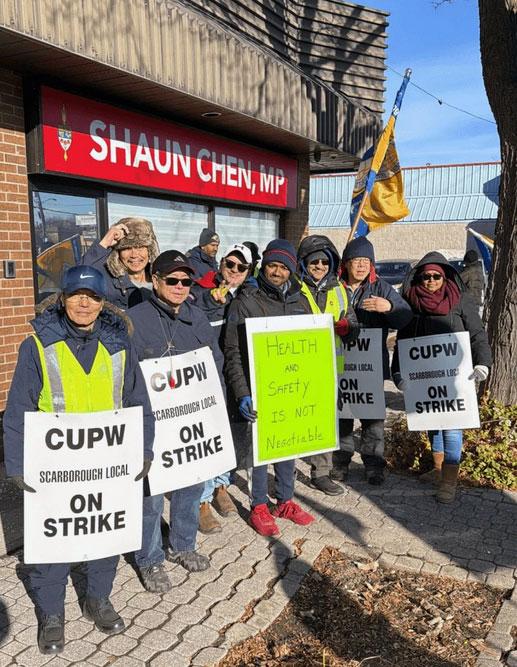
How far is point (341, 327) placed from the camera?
14.2 ft

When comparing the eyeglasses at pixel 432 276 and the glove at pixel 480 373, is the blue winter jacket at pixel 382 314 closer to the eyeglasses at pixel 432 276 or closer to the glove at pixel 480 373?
the eyeglasses at pixel 432 276

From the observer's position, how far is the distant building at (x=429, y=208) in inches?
1220

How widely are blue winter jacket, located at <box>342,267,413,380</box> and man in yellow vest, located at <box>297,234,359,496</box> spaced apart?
0.11 meters

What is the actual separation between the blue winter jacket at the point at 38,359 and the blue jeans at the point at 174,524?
0.70 meters

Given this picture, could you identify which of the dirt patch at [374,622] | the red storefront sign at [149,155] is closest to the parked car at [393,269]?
the red storefront sign at [149,155]

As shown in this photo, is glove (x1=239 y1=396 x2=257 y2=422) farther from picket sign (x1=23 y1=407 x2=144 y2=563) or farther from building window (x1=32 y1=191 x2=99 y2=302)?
building window (x1=32 y1=191 x2=99 y2=302)

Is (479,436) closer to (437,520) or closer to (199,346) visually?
(437,520)

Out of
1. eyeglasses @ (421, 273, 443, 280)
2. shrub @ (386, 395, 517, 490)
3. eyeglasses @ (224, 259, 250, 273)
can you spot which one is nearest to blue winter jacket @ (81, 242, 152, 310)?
eyeglasses @ (224, 259, 250, 273)

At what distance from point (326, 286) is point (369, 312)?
19.4 inches

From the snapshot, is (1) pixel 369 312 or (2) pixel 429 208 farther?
(2) pixel 429 208

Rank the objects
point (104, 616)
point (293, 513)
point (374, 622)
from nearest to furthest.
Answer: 1. point (104, 616)
2. point (374, 622)
3. point (293, 513)

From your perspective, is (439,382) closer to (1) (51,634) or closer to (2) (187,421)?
(2) (187,421)

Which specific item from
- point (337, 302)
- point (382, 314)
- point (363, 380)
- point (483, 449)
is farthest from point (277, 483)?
point (483, 449)

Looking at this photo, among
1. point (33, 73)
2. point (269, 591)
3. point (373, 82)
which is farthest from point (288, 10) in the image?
point (269, 591)
